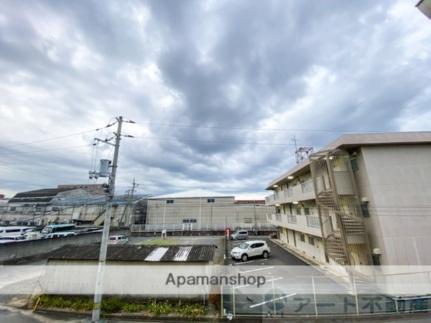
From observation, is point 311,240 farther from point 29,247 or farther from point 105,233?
point 29,247

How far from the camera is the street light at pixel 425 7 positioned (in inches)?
121

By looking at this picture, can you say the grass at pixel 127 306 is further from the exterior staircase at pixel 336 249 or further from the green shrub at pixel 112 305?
the exterior staircase at pixel 336 249

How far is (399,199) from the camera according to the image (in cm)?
906

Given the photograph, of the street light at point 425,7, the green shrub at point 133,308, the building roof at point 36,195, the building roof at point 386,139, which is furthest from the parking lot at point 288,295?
the building roof at point 36,195

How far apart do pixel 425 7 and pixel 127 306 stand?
11710 millimetres

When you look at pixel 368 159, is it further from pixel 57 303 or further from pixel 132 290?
pixel 57 303

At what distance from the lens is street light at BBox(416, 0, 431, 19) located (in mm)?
3061

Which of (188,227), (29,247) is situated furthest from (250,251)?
(188,227)

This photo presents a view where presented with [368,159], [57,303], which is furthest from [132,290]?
[368,159]

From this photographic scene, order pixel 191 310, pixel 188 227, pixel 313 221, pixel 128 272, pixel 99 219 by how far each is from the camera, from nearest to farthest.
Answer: pixel 191 310
pixel 128 272
pixel 313 221
pixel 188 227
pixel 99 219

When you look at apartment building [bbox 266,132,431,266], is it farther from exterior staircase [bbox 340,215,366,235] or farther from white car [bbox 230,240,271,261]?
white car [bbox 230,240,271,261]

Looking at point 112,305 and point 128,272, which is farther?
point 128,272

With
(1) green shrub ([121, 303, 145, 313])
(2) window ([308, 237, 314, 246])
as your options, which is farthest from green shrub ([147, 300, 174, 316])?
(2) window ([308, 237, 314, 246])

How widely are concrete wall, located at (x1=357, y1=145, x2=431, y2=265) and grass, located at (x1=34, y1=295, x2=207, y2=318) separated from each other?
8.74 meters
